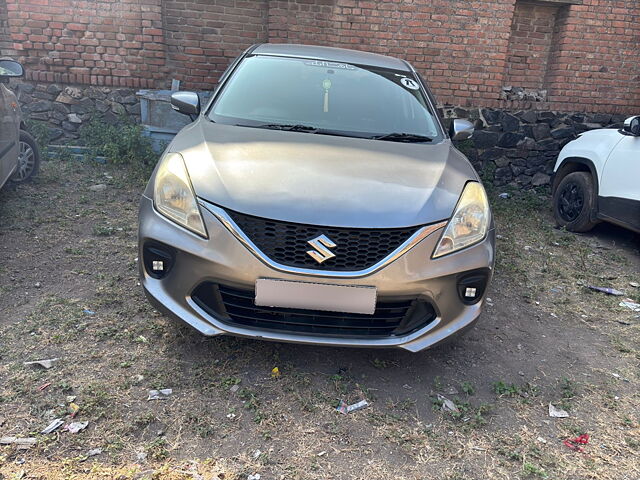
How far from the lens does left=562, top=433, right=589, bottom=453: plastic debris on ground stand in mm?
2345

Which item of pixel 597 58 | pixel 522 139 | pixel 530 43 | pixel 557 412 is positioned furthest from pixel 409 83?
pixel 597 58

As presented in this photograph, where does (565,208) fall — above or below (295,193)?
below

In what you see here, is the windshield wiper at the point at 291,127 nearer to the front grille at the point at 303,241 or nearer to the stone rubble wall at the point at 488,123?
the front grille at the point at 303,241

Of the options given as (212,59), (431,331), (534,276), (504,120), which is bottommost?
(534,276)

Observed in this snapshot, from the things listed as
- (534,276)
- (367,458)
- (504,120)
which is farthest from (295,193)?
(504,120)

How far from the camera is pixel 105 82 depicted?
22.4 ft

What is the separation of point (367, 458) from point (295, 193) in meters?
1.27

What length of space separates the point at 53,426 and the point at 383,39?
20.7 ft

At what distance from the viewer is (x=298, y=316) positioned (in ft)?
8.25

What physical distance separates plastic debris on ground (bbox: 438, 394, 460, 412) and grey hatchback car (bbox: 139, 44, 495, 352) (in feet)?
1.09

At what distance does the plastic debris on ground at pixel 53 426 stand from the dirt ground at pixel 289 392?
0.04 metres

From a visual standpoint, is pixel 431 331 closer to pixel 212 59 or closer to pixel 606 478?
pixel 606 478

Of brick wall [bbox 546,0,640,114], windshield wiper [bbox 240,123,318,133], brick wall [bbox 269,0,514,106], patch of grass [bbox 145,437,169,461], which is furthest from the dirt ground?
brick wall [bbox 546,0,640,114]

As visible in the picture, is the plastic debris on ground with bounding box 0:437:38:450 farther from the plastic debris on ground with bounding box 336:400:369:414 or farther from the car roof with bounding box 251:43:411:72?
the car roof with bounding box 251:43:411:72
